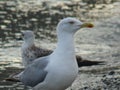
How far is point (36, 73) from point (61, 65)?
0.72 metres

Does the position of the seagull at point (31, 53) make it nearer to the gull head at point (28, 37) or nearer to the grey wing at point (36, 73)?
the gull head at point (28, 37)

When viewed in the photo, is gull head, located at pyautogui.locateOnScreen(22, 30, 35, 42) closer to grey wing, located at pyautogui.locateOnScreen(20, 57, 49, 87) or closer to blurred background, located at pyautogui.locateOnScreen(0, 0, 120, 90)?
blurred background, located at pyautogui.locateOnScreen(0, 0, 120, 90)

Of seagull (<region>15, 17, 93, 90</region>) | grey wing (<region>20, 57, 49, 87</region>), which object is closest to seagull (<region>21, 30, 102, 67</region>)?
grey wing (<region>20, 57, 49, 87</region>)

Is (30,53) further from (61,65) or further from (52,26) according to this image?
(52,26)

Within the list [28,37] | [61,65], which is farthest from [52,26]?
[61,65]

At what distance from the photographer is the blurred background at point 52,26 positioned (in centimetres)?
1495

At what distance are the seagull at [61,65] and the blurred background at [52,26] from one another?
275 centimetres

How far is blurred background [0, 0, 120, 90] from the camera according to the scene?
14954 mm

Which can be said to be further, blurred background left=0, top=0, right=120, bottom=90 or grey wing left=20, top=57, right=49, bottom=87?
blurred background left=0, top=0, right=120, bottom=90

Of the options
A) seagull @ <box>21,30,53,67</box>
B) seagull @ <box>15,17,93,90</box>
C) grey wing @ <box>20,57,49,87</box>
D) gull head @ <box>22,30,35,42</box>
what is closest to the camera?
seagull @ <box>15,17,93,90</box>

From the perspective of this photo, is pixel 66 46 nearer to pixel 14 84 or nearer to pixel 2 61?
pixel 14 84

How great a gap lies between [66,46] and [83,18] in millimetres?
14413

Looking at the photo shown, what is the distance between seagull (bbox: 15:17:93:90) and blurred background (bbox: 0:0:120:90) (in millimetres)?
2750

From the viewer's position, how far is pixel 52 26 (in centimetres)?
2050
